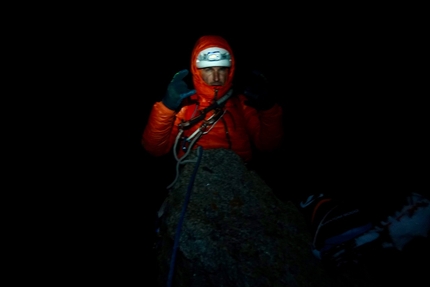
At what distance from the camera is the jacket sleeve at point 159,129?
7.76 feet

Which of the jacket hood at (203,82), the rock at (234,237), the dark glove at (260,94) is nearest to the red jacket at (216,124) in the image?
the jacket hood at (203,82)

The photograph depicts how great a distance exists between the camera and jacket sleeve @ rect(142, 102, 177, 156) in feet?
7.76

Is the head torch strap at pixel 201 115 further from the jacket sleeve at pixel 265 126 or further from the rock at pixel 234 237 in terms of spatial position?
the rock at pixel 234 237

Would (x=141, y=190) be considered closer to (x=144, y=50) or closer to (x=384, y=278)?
(x=144, y=50)

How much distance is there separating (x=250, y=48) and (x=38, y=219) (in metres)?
6.23

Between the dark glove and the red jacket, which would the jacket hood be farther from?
the dark glove

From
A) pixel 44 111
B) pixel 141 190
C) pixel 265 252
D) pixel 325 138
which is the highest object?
pixel 44 111

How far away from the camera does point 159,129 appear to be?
2.43 m

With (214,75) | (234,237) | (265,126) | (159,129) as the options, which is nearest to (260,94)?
(265,126)

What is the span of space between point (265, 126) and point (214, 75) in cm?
87

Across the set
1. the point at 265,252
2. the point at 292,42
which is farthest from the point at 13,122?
the point at 292,42

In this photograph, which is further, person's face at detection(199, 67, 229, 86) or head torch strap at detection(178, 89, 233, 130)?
person's face at detection(199, 67, 229, 86)

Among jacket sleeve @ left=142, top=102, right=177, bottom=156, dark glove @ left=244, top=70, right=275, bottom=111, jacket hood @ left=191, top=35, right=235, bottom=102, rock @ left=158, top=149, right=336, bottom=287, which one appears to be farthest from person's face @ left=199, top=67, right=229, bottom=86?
rock @ left=158, top=149, right=336, bottom=287

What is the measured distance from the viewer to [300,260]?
1499 millimetres
